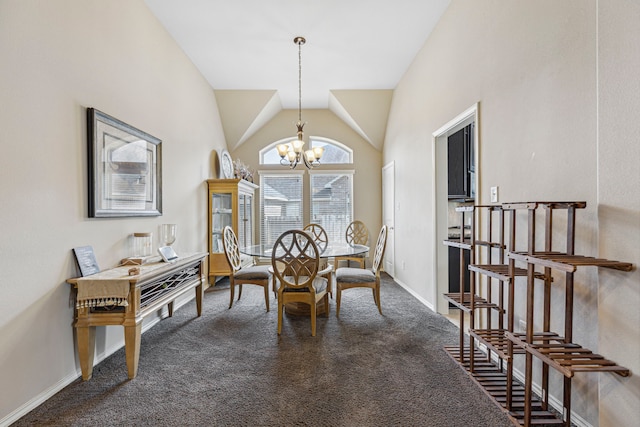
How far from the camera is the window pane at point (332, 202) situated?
6.07m

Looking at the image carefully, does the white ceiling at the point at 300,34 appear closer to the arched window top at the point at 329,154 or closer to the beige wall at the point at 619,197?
the arched window top at the point at 329,154

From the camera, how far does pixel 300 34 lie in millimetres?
3508

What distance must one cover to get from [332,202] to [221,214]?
2.15 meters

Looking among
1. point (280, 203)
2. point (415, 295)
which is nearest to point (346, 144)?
point (280, 203)

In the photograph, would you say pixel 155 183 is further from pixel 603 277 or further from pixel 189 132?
pixel 603 277

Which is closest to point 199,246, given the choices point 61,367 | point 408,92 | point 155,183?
point 155,183

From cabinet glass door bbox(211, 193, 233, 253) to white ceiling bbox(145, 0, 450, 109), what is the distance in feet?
5.81

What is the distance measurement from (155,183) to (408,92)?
338cm

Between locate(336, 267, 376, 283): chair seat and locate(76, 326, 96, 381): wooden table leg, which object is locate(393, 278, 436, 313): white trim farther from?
locate(76, 326, 96, 381): wooden table leg

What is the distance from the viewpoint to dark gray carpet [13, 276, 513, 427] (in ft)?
5.63

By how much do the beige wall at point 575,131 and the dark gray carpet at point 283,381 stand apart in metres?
0.70

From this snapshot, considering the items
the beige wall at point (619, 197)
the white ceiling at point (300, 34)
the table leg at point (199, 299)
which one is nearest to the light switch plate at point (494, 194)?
the beige wall at point (619, 197)

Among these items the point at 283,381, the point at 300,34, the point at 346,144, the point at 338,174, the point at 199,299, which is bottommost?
the point at 283,381

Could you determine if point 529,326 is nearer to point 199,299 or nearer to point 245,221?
point 199,299
